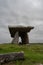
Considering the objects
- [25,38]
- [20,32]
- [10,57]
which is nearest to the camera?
[10,57]

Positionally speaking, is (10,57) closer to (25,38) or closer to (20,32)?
(20,32)

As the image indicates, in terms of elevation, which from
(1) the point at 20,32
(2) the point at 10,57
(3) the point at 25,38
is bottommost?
(2) the point at 10,57

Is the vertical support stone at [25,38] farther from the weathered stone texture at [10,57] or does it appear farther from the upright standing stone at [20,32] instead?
the weathered stone texture at [10,57]

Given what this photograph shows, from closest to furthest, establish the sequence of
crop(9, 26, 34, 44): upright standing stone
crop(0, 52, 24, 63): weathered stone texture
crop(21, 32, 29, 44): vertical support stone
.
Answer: crop(0, 52, 24, 63): weathered stone texture, crop(9, 26, 34, 44): upright standing stone, crop(21, 32, 29, 44): vertical support stone

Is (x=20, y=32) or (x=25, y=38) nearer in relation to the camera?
(x=20, y=32)

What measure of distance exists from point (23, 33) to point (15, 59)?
23.4 meters

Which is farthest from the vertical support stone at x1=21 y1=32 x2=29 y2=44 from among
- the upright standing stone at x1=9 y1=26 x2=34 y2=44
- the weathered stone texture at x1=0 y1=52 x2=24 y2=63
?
the weathered stone texture at x1=0 y1=52 x2=24 y2=63

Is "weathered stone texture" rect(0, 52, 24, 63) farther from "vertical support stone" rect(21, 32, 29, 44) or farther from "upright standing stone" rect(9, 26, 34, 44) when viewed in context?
"vertical support stone" rect(21, 32, 29, 44)

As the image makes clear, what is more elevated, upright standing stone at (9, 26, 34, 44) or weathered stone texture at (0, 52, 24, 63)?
upright standing stone at (9, 26, 34, 44)

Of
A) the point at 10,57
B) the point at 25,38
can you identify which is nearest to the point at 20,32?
the point at 25,38

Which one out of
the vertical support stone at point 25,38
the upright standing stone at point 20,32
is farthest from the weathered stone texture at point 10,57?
the vertical support stone at point 25,38

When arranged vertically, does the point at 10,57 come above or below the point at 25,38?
below

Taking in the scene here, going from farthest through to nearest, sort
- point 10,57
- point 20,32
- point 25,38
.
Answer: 1. point 25,38
2. point 20,32
3. point 10,57

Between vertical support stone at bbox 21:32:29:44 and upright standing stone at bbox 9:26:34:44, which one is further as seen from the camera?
vertical support stone at bbox 21:32:29:44
